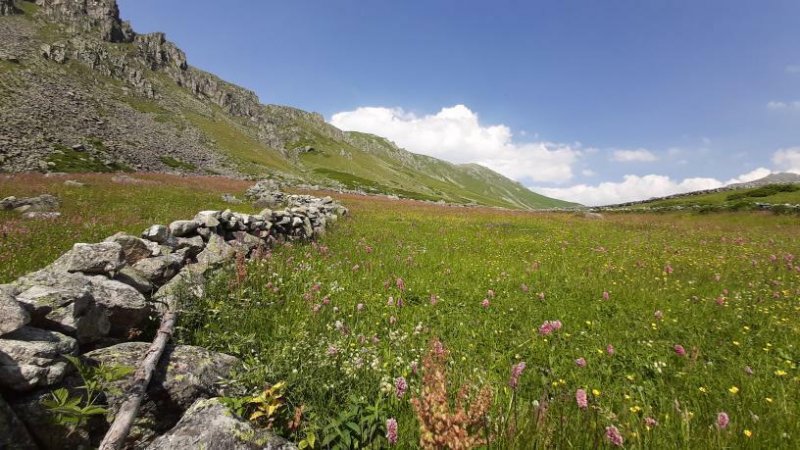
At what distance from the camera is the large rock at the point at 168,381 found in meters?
3.78

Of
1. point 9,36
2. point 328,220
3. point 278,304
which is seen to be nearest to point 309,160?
point 9,36

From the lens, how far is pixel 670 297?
27.9 ft

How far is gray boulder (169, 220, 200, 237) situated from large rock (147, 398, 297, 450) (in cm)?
714

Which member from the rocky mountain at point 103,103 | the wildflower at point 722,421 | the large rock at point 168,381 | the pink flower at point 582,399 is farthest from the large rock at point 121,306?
the rocky mountain at point 103,103

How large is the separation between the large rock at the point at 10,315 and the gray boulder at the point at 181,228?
5.89 meters

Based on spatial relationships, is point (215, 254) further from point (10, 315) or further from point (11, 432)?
point (11, 432)

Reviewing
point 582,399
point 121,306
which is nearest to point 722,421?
point 582,399

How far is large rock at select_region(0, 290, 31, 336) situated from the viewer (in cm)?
346

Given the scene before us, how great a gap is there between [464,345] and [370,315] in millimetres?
2003

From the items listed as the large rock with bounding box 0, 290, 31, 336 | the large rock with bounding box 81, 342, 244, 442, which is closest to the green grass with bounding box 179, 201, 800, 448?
the large rock with bounding box 81, 342, 244, 442

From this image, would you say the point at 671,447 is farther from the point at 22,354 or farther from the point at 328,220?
the point at 328,220

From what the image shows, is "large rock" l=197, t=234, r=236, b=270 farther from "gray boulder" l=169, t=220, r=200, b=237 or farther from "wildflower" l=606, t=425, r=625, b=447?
"wildflower" l=606, t=425, r=625, b=447

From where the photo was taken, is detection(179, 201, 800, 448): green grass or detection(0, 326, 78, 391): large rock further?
detection(179, 201, 800, 448): green grass

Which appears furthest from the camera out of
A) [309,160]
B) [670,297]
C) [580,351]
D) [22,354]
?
[309,160]
